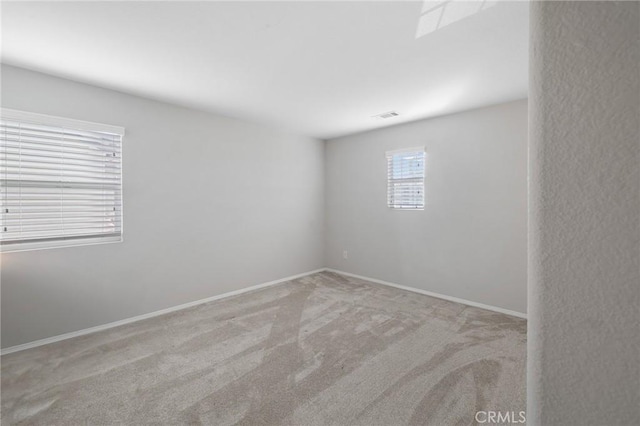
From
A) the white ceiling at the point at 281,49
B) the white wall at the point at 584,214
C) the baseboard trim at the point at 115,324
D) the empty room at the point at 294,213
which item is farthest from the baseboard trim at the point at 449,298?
the white wall at the point at 584,214

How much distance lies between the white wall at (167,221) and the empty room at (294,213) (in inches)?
0.8

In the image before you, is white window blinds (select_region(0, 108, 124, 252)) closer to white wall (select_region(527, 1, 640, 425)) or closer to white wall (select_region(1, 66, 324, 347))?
white wall (select_region(1, 66, 324, 347))

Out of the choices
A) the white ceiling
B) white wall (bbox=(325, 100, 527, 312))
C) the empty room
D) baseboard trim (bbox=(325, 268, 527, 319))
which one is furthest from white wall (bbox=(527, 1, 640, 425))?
baseboard trim (bbox=(325, 268, 527, 319))

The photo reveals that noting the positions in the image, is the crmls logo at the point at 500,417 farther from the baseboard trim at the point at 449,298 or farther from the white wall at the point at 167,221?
the white wall at the point at 167,221

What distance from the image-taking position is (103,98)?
273 cm

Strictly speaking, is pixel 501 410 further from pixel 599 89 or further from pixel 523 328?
pixel 599 89

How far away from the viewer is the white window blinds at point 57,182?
7.63 ft

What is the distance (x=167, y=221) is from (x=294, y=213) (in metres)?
→ 1.90

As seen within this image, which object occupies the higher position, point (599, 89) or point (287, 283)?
point (599, 89)

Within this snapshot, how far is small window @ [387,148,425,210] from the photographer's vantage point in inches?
151

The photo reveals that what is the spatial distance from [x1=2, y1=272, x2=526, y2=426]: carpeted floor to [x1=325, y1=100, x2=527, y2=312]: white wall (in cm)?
50

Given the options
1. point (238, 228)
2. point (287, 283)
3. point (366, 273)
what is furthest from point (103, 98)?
point (366, 273)

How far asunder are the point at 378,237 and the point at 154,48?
11.4 feet

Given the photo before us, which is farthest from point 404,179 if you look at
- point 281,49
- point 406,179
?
point 281,49
